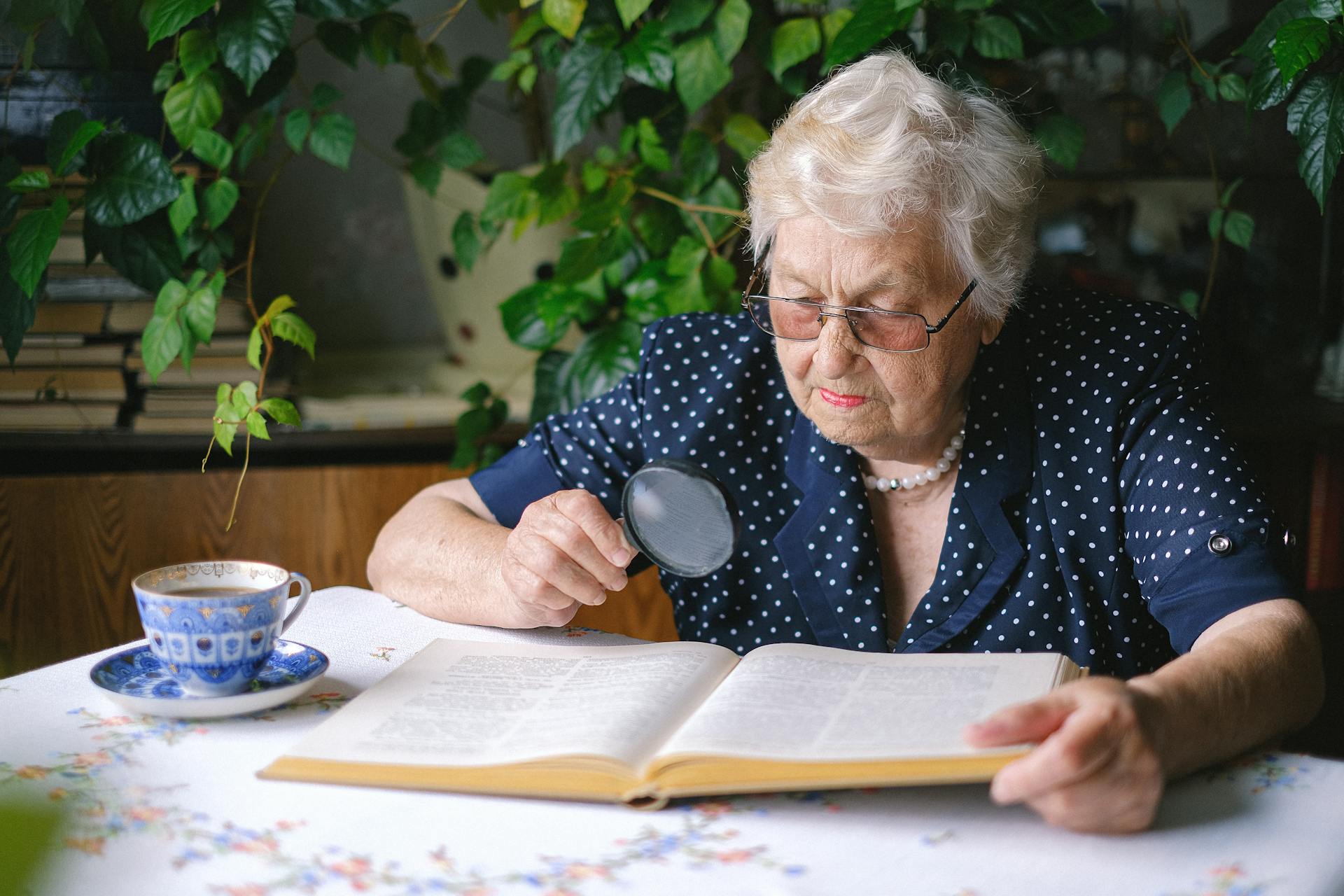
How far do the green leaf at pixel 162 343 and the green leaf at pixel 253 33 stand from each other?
1.30 feet

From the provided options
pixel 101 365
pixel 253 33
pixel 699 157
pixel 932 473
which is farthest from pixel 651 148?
pixel 101 365

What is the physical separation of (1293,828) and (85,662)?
3.63ft

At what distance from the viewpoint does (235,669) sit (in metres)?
1.08

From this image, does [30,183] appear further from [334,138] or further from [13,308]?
[334,138]

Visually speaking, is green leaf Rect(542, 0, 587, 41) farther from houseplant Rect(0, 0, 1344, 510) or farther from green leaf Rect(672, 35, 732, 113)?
green leaf Rect(672, 35, 732, 113)

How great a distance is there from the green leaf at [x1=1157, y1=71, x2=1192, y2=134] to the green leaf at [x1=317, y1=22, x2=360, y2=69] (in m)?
1.37

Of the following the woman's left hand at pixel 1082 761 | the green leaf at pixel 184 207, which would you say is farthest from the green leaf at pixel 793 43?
the woman's left hand at pixel 1082 761

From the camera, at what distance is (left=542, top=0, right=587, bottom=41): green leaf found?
197cm

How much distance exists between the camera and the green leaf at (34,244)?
75.0 inches

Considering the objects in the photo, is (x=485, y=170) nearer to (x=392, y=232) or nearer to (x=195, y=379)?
(x=392, y=232)

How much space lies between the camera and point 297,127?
2053 millimetres

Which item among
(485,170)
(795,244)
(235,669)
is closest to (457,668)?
(235,669)

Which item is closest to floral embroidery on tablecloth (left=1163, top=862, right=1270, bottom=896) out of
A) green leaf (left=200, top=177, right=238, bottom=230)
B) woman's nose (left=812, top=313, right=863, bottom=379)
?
woman's nose (left=812, top=313, right=863, bottom=379)

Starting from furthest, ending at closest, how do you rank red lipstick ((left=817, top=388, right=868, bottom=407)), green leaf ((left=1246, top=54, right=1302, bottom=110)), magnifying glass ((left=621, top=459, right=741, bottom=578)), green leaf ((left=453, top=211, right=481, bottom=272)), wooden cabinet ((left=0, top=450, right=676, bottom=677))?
wooden cabinet ((left=0, top=450, right=676, bottom=677))
green leaf ((left=453, top=211, right=481, bottom=272))
green leaf ((left=1246, top=54, right=1302, bottom=110))
red lipstick ((left=817, top=388, right=868, bottom=407))
magnifying glass ((left=621, top=459, right=741, bottom=578))
